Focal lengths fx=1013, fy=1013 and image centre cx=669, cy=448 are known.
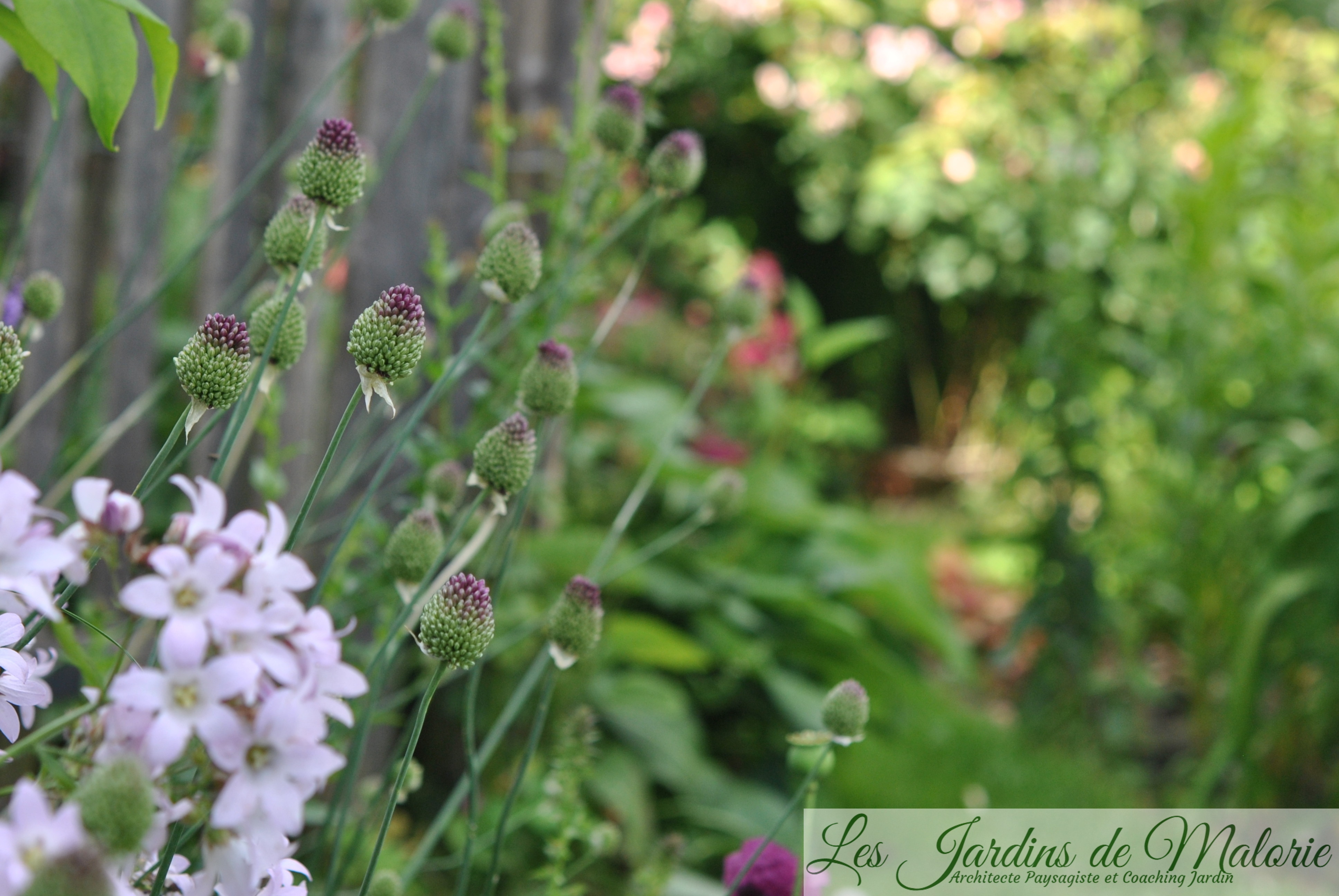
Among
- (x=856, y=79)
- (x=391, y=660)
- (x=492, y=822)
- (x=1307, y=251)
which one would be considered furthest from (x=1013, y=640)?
(x=856, y=79)

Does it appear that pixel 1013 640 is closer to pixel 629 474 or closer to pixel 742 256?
pixel 629 474

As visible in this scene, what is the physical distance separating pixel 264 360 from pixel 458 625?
0.55ft

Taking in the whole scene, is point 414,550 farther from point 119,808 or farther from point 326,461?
Result: point 119,808

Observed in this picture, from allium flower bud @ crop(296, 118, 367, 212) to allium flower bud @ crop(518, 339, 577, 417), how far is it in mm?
170

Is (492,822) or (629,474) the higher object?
(492,822)

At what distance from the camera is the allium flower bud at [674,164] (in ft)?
2.87

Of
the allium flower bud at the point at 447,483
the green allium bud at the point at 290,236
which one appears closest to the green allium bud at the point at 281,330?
the green allium bud at the point at 290,236

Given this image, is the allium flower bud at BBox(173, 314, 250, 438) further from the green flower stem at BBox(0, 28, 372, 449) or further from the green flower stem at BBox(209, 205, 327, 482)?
the green flower stem at BBox(0, 28, 372, 449)

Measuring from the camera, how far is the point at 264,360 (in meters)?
0.50

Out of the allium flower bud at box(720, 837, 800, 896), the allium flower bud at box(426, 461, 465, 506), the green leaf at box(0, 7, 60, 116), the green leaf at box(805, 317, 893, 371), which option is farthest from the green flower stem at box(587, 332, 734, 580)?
the green leaf at box(805, 317, 893, 371)

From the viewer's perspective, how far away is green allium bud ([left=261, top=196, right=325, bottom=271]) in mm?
589

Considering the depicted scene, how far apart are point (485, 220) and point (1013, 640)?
1.48m

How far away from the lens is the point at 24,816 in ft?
0.97

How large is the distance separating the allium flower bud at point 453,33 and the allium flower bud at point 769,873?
826 millimetres
